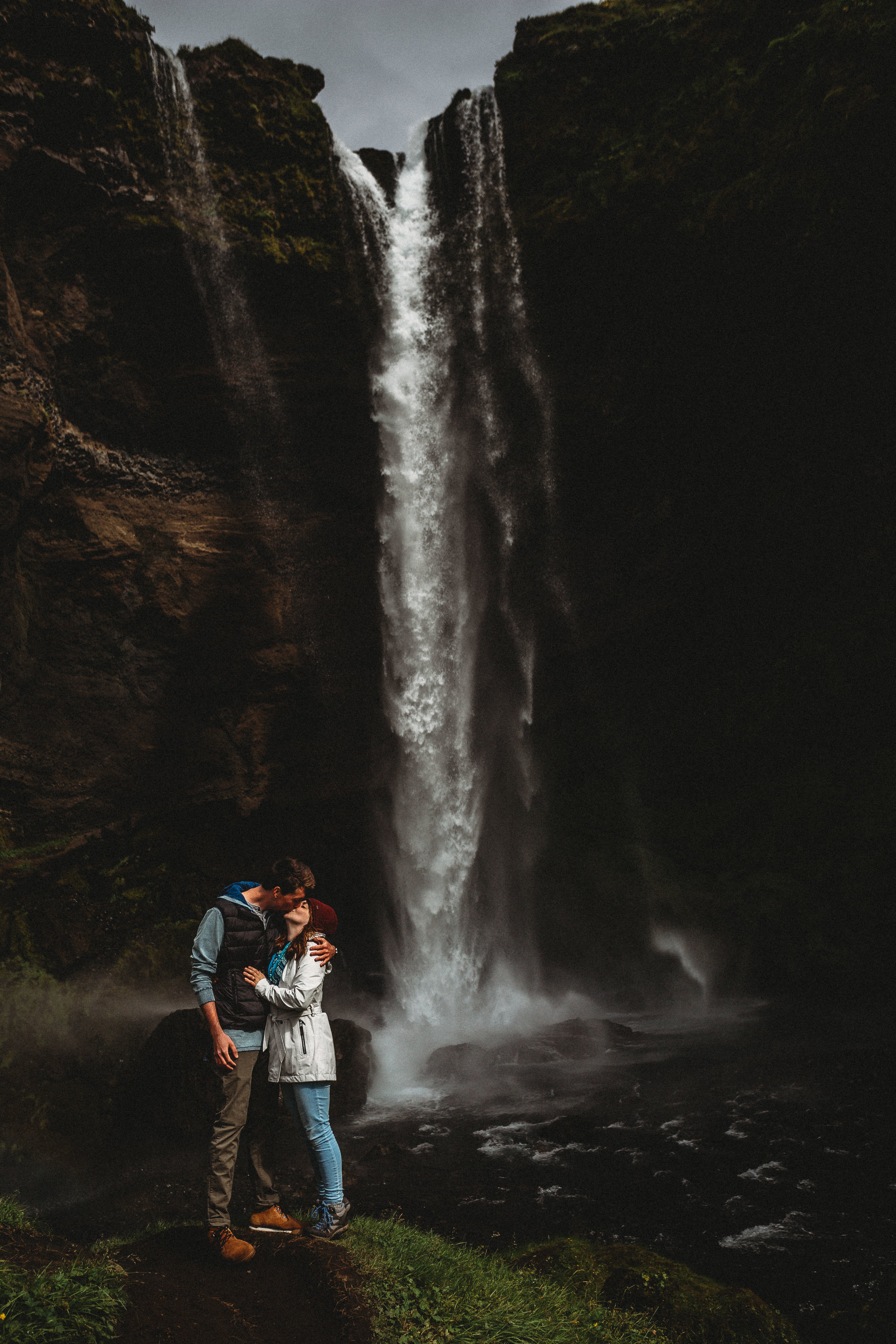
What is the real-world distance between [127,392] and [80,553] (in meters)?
2.98

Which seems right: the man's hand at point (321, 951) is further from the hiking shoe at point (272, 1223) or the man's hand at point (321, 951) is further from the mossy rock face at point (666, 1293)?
the mossy rock face at point (666, 1293)

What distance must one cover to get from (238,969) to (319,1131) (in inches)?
37.7

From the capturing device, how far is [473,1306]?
379 cm

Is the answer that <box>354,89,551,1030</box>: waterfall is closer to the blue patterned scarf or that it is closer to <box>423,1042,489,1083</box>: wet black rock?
<box>423,1042,489,1083</box>: wet black rock

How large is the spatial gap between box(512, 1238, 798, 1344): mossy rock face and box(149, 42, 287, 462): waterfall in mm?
12479

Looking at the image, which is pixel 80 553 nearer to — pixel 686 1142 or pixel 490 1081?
pixel 490 1081

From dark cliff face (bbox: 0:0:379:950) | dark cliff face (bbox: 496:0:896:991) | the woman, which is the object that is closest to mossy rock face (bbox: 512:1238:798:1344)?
the woman

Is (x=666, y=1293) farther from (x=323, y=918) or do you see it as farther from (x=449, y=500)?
(x=449, y=500)

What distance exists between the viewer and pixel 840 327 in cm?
1288

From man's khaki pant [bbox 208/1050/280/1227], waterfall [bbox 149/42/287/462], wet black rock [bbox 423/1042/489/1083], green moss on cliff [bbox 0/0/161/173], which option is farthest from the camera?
waterfall [bbox 149/42/287/462]

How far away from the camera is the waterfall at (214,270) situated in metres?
12.7

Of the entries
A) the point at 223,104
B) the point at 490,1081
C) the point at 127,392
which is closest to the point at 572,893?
the point at 490,1081

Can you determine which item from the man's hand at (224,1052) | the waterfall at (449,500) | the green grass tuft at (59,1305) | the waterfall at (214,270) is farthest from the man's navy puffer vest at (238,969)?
the waterfall at (214,270)

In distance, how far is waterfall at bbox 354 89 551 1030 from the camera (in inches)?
557
